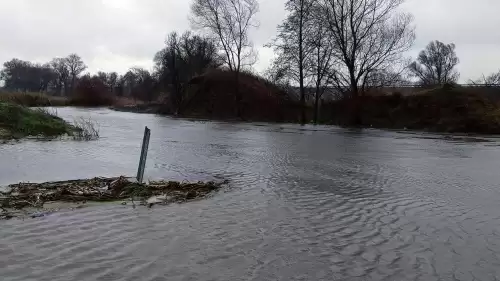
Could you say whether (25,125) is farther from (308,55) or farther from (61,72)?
(61,72)

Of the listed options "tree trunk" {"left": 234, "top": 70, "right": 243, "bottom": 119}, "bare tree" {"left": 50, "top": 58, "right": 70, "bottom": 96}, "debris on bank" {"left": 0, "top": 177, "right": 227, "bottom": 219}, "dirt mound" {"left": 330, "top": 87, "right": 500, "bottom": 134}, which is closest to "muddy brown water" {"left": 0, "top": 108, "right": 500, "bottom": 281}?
"debris on bank" {"left": 0, "top": 177, "right": 227, "bottom": 219}

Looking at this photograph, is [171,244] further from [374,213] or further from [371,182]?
[371,182]

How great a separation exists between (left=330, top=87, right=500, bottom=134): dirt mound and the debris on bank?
32.1 metres

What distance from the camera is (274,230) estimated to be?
6855 mm

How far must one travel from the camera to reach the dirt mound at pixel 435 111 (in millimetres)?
36500

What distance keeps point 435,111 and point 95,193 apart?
37.1 m

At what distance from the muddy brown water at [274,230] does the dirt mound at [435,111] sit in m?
25.7

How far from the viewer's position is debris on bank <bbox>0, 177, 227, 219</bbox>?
25.6 feet

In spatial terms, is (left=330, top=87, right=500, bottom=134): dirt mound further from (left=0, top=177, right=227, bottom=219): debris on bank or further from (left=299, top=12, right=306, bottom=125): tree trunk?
(left=0, top=177, right=227, bottom=219): debris on bank

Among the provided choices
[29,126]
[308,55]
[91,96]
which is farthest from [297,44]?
[91,96]

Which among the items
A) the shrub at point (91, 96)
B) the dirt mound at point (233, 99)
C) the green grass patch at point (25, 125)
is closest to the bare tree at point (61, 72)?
the shrub at point (91, 96)

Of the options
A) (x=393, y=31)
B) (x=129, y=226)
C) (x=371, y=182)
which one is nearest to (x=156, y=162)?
(x=371, y=182)

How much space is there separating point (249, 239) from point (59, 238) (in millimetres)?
2546

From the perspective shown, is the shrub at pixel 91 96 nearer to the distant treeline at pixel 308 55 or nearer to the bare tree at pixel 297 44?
the distant treeline at pixel 308 55
